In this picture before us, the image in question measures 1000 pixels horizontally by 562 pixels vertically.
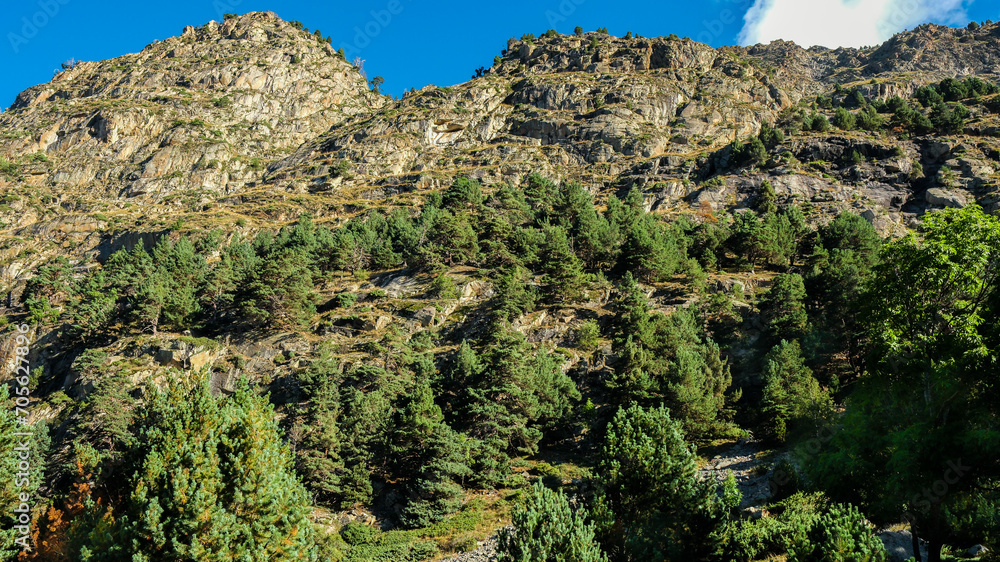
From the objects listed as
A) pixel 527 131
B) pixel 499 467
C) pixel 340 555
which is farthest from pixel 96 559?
pixel 527 131

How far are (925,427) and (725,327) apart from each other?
41.0 metres

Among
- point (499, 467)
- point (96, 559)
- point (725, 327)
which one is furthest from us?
A: point (725, 327)

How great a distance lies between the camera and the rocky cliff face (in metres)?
108

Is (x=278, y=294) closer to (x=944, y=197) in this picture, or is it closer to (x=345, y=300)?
(x=345, y=300)

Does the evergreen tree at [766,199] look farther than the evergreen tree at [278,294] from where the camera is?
Yes

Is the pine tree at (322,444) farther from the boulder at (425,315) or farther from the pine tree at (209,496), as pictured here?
the boulder at (425,315)

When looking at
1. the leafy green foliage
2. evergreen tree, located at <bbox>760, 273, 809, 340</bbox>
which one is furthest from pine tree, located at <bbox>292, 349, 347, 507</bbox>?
evergreen tree, located at <bbox>760, 273, 809, 340</bbox>

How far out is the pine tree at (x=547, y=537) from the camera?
1816cm

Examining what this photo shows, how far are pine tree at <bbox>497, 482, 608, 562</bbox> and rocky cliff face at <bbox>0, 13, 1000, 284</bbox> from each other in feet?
316

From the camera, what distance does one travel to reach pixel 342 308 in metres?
65.7

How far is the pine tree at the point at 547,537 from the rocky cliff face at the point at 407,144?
96.2 metres

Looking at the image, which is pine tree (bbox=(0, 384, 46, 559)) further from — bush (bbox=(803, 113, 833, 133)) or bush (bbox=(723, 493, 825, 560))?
bush (bbox=(803, 113, 833, 133))

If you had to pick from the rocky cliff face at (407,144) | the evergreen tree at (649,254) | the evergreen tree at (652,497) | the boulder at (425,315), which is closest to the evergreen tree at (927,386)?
the evergreen tree at (652,497)

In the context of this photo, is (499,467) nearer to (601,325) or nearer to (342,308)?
(601,325)
